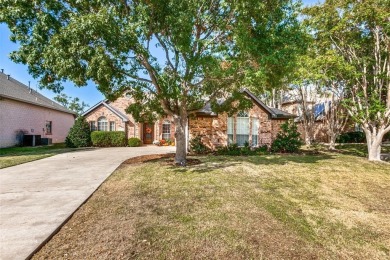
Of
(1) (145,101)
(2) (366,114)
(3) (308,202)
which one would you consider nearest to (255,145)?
(2) (366,114)

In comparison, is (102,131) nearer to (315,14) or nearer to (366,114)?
(315,14)

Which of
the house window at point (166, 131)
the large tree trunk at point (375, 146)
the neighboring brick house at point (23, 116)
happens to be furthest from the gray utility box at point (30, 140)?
the large tree trunk at point (375, 146)

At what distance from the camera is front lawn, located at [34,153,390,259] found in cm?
342

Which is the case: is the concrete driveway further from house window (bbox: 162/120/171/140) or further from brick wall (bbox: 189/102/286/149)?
house window (bbox: 162/120/171/140)

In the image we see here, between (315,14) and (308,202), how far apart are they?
537 inches

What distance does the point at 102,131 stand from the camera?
21.0 m

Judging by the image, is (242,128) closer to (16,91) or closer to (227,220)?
(227,220)

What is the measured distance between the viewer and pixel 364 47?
47.0 ft

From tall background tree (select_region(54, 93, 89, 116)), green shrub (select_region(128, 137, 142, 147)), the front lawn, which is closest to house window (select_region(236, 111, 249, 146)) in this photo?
the front lawn

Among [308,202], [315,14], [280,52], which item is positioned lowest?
[308,202]

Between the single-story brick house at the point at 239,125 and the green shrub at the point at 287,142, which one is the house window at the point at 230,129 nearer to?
the single-story brick house at the point at 239,125

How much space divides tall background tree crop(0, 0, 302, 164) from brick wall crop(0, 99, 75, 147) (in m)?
13.5

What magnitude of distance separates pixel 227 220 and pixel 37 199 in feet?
15.4

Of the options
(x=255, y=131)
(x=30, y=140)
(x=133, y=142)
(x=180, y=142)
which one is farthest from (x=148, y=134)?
(x=180, y=142)
